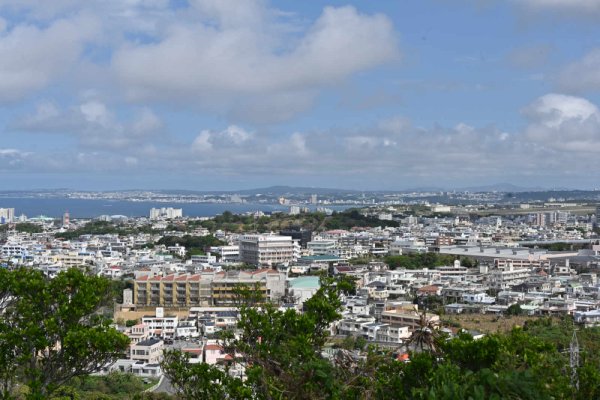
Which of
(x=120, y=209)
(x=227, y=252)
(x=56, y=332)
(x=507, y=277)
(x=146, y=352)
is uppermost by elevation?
(x=56, y=332)

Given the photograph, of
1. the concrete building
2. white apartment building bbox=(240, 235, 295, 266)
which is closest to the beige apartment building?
the concrete building

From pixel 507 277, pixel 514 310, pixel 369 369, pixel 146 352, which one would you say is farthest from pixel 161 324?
pixel 369 369

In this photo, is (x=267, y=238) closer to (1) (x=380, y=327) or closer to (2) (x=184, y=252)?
(2) (x=184, y=252)

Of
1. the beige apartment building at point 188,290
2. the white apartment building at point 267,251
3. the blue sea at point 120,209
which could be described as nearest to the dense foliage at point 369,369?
the beige apartment building at point 188,290

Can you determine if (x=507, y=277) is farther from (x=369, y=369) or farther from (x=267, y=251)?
(x=369, y=369)

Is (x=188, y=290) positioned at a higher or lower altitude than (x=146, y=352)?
higher

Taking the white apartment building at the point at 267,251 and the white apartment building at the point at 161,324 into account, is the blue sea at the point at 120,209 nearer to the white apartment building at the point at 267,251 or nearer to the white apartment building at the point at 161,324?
the white apartment building at the point at 267,251

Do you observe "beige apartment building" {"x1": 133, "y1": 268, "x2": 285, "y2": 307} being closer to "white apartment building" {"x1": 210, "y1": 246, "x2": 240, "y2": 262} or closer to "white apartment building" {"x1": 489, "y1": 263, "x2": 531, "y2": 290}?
"white apartment building" {"x1": 489, "y1": 263, "x2": 531, "y2": 290}
